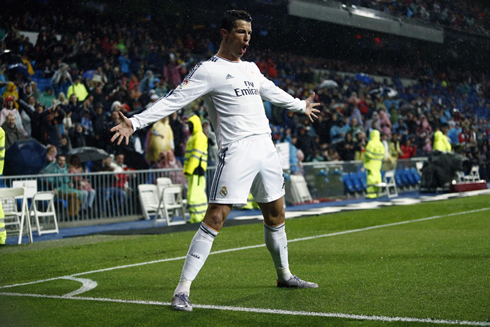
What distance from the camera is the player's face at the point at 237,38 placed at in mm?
4844

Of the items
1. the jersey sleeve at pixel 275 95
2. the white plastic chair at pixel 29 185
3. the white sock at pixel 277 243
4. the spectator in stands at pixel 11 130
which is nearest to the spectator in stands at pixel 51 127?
the spectator in stands at pixel 11 130

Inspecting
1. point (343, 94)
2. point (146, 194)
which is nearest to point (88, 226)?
point (146, 194)

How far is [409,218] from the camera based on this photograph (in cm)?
1244

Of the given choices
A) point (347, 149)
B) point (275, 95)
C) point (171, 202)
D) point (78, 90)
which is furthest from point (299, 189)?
point (275, 95)

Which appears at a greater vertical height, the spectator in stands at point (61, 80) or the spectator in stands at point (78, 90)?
the spectator in stands at point (61, 80)

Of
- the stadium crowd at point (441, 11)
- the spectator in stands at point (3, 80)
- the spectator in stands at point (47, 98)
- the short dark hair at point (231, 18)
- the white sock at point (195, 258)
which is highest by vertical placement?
the stadium crowd at point (441, 11)

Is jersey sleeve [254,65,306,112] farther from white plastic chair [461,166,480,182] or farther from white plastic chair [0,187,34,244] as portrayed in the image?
white plastic chair [461,166,480,182]

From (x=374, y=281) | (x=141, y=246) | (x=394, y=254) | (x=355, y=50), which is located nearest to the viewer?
(x=374, y=281)

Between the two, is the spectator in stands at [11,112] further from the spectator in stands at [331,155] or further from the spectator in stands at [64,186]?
the spectator in stands at [331,155]

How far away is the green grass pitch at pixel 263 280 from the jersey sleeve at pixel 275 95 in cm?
152

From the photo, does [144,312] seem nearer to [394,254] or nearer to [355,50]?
[394,254]

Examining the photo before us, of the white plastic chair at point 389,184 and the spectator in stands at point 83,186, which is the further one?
the white plastic chair at point 389,184

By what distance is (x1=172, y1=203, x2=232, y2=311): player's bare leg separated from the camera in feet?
14.9

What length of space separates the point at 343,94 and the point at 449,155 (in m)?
7.45
